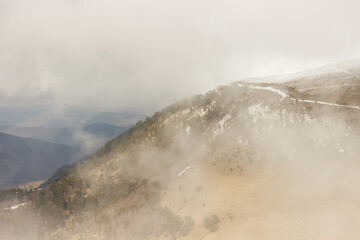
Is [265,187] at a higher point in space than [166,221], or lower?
higher

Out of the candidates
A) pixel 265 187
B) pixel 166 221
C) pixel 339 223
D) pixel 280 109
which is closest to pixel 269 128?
pixel 280 109

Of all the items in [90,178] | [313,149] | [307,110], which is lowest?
[90,178]

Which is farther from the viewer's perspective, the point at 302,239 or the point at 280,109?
the point at 280,109

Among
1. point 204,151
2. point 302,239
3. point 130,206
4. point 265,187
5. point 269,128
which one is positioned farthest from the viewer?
point 204,151

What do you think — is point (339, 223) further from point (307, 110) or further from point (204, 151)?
point (204, 151)

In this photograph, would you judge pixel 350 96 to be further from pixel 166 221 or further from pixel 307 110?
pixel 166 221

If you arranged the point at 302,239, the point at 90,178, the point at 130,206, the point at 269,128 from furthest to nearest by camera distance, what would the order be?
1. the point at 90,178
2. the point at 130,206
3. the point at 269,128
4. the point at 302,239

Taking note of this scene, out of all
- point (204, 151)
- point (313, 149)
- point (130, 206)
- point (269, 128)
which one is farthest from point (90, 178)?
point (313, 149)
